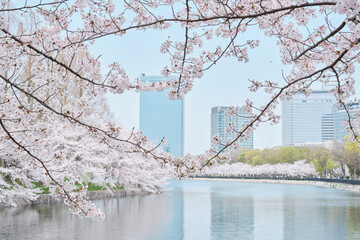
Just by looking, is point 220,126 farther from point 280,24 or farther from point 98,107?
point 280,24

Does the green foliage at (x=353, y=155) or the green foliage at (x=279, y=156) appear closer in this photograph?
the green foliage at (x=353, y=155)

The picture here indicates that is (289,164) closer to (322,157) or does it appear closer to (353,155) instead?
(322,157)

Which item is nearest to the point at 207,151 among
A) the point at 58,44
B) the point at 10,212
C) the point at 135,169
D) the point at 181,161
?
the point at 181,161

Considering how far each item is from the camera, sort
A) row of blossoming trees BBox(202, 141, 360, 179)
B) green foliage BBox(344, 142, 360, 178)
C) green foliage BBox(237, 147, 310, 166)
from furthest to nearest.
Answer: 1. green foliage BBox(237, 147, 310, 166)
2. row of blossoming trees BBox(202, 141, 360, 179)
3. green foliage BBox(344, 142, 360, 178)

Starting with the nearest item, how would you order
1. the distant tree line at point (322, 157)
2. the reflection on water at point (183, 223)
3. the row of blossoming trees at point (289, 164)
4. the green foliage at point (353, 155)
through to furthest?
the reflection on water at point (183, 223) → the green foliage at point (353, 155) → the distant tree line at point (322, 157) → the row of blossoming trees at point (289, 164)

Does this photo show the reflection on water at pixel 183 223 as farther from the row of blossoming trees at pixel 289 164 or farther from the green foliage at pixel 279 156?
the green foliage at pixel 279 156

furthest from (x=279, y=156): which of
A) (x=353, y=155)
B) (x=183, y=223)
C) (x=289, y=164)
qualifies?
(x=183, y=223)

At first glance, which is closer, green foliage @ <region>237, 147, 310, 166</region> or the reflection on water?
the reflection on water

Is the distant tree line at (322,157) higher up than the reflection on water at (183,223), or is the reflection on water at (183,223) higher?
the distant tree line at (322,157)

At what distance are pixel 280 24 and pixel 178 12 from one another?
171 centimetres

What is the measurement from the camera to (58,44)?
496cm

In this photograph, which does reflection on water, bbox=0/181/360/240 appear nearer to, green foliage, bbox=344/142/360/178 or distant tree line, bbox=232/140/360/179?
green foliage, bbox=344/142/360/178

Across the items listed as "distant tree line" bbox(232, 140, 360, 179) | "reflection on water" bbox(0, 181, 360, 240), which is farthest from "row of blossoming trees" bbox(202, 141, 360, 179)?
"reflection on water" bbox(0, 181, 360, 240)

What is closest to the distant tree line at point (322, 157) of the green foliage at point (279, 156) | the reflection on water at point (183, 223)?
the green foliage at point (279, 156)
